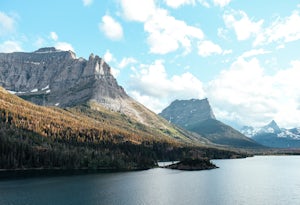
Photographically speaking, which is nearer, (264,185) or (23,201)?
(23,201)

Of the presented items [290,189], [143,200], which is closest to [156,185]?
[143,200]

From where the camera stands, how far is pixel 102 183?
173 m

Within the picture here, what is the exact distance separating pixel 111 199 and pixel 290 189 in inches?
3527

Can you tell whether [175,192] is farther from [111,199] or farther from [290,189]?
[290,189]

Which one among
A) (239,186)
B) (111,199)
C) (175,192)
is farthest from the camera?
(239,186)

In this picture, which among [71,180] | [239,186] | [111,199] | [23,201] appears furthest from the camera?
[71,180]

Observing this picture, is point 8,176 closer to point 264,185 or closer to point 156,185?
point 156,185

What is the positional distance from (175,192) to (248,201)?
35.3m

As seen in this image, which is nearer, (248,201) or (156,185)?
(248,201)

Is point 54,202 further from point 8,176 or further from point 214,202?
point 8,176

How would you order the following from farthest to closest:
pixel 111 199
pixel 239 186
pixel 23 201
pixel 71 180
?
1. pixel 71 180
2. pixel 239 186
3. pixel 111 199
4. pixel 23 201

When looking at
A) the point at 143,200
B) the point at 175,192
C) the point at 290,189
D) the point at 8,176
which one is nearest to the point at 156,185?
the point at 175,192

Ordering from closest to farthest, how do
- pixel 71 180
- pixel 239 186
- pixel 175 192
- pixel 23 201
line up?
pixel 23 201
pixel 175 192
pixel 239 186
pixel 71 180

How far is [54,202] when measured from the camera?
122500mm
